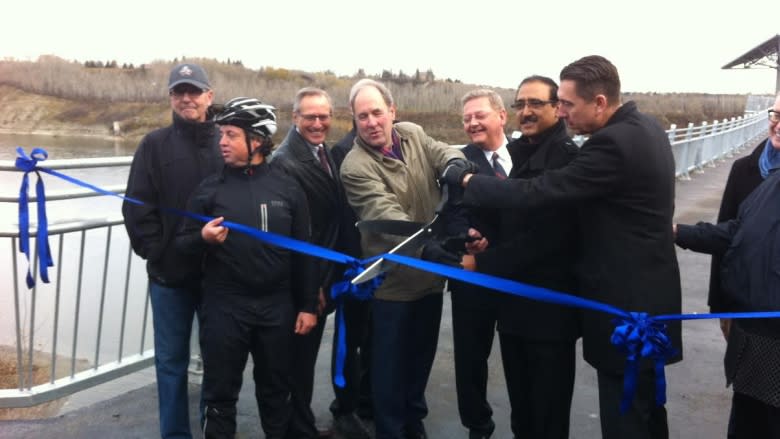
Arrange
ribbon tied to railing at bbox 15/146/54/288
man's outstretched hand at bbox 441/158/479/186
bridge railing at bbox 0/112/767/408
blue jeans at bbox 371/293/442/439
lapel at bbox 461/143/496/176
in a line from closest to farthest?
1. man's outstretched hand at bbox 441/158/479/186
2. ribbon tied to railing at bbox 15/146/54/288
3. blue jeans at bbox 371/293/442/439
4. lapel at bbox 461/143/496/176
5. bridge railing at bbox 0/112/767/408

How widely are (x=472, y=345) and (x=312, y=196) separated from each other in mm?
1199

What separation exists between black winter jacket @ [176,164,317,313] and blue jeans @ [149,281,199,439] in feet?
1.05

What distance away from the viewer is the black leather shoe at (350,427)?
3889 mm

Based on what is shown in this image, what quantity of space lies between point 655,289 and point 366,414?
2.12 meters

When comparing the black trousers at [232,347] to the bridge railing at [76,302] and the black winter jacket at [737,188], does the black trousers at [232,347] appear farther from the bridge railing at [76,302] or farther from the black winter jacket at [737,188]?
the black winter jacket at [737,188]

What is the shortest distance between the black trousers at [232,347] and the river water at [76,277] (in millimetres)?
1258

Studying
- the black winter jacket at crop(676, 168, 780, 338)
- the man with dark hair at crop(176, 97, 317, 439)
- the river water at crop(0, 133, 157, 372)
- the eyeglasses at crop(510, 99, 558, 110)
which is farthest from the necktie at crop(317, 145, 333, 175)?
the black winter jacket at crop(676, 168, 780, 338)

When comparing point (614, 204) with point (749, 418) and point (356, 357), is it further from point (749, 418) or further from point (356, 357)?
point (356, 357)

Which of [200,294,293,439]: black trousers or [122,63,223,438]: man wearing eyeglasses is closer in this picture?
[200,294,293,439]: black trousers

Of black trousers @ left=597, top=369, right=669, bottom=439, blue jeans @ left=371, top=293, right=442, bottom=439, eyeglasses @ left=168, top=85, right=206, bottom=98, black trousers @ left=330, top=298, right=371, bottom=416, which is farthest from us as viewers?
black trousers @ left=330, top=298, right=371, bottom=416

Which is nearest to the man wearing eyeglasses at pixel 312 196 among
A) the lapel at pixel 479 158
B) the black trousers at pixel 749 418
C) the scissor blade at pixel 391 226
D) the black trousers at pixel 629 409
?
the scissor blade at pixel 391 226

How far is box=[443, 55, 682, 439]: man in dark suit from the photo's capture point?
104 inches

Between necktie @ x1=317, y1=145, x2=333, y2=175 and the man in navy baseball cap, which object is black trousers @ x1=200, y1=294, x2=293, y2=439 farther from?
the man in navy baseball cap

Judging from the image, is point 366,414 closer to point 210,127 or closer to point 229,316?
point 229,316
